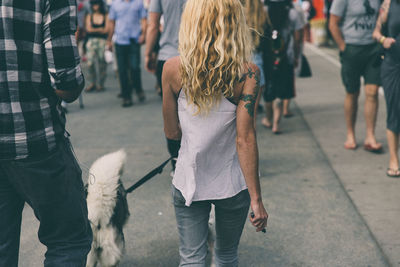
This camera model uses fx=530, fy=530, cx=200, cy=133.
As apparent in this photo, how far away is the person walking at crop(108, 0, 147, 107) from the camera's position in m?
9.12

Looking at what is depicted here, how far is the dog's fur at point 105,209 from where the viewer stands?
2.92 m

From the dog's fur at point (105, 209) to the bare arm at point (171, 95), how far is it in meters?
0.58

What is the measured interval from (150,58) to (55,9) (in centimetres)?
300

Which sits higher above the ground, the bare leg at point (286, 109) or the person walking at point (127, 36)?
the person walking at point (127, 36)

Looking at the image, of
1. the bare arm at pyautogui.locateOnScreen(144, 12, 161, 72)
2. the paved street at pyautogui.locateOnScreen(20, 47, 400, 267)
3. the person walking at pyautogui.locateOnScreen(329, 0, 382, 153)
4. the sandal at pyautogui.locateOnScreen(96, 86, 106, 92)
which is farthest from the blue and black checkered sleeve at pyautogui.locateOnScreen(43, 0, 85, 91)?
the sandal at pyautogui.locateOnScreen(96, 86, 106, 92)

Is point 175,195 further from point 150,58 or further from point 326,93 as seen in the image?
point 326,93

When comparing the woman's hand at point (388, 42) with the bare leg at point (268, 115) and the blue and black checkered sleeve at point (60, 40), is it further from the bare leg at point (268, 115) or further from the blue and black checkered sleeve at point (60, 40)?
the blue and black checkered sleeve at point (60, 40)

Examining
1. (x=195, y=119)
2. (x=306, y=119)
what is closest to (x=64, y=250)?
(x=195, y=119)

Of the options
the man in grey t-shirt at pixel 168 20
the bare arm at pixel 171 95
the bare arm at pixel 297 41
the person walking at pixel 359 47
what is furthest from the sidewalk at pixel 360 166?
the man in grey t-shirt at pixel 168 20

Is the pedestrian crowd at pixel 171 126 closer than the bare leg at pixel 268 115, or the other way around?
the pedestrian crowd at pixel 171 126

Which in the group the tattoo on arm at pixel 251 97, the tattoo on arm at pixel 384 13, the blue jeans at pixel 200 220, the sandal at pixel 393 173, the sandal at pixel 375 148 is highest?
the tattoo on arm at pixel 251 97

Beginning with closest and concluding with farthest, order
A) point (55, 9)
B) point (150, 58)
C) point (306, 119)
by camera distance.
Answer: point (55, 9) → point (150, 58) → point (306, 119)

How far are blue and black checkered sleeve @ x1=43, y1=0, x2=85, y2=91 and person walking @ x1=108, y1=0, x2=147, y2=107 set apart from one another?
22.9 feet

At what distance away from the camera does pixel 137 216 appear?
4449 millimetres
